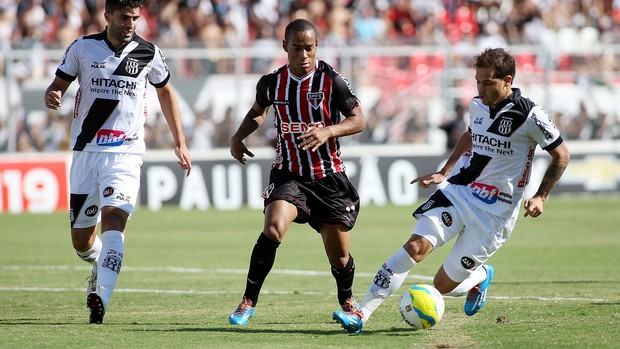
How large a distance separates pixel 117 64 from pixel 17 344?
8.45 feet

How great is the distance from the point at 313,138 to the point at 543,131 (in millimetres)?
1746

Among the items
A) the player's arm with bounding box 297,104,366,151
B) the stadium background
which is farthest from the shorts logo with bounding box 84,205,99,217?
the stadium background

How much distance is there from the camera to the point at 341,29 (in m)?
26.9

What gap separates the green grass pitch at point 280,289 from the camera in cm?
756

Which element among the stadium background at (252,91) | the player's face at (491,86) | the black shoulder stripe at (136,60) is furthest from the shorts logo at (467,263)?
the stadium background at (252,91)

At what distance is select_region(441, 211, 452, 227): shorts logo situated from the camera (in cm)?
808

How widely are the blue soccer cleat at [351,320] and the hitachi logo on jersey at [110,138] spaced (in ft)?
7.84

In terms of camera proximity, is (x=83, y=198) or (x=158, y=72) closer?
(x=83, y=198)

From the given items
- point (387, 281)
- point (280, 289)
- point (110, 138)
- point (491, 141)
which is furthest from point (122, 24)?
point (280, 289)

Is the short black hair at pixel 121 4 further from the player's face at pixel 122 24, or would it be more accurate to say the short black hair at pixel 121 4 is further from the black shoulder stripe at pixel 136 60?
the black shoulder stripe at pixel 136 60

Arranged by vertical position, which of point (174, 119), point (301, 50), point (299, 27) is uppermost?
point (299, 27)

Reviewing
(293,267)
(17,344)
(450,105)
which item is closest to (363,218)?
(450,105)

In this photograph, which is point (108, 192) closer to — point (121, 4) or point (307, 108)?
point (121, 4)

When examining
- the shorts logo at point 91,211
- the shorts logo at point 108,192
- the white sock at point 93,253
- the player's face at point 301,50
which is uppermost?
the player's face at point 301,50
